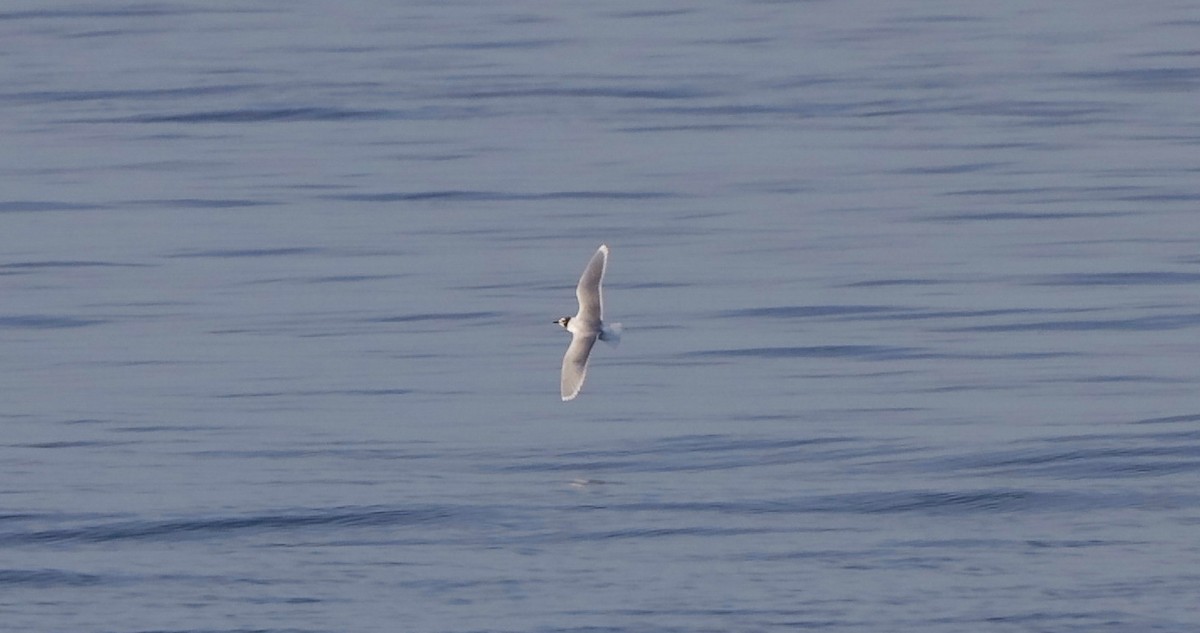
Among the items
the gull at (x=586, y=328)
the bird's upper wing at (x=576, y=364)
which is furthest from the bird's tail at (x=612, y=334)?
the bird's upper wing at (x=576, y=364)

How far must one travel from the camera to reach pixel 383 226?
750 inches

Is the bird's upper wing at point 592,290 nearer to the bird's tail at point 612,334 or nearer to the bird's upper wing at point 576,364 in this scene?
the bird's upper wing at point 576,364

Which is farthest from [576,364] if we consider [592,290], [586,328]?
[592,290]

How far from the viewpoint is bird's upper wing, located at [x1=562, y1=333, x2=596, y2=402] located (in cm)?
1142

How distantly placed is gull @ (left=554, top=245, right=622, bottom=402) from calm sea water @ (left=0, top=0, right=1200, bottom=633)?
0.47 meters

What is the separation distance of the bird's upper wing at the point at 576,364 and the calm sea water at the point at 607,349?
423mm

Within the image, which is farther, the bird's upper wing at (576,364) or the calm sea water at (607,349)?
the bird's upper wing at (576,364)

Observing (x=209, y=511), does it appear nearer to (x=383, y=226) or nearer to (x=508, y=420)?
(x=508, y=420)

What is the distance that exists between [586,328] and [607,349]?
125 inches

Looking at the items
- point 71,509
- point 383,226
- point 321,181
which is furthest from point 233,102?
point 71,509

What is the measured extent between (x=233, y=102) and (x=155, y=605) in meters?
16.6

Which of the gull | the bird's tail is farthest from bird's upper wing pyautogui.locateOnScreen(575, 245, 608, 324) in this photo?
the bird's tail

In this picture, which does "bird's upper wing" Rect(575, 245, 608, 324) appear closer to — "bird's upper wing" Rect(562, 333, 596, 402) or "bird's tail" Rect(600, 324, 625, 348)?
"bird's upper wing" Rect(562, 333, 596, 402)

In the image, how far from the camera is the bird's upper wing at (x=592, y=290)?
1142cm
